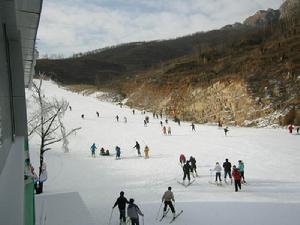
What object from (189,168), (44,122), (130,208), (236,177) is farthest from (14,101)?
(44,122)

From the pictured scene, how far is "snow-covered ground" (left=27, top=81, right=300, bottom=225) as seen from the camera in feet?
42.9

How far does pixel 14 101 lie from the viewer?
5.78 meters

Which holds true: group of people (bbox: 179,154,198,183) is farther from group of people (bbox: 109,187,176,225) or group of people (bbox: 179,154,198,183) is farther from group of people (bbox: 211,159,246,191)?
group of people (bbox: 109,187,176,225)

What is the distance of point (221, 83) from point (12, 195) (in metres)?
53.3

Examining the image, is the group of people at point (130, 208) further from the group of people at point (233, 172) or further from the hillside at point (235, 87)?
the hillside at point (235, 87)

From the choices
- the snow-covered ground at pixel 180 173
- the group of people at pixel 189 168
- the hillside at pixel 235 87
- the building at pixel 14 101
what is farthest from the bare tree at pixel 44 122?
the hillside at pixel 235 87

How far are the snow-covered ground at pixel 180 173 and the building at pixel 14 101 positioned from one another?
7.43 meters

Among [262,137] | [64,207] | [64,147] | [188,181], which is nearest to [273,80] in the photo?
[262,137]

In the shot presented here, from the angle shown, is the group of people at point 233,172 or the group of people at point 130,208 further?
the group of people at point 233,172

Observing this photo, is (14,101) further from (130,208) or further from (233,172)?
(233,172)

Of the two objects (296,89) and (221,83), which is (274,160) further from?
(221,83)

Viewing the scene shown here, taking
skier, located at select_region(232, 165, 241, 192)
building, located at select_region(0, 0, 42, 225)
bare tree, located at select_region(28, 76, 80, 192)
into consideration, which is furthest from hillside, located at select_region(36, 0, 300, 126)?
building, located at select_region(0, 0, 42, 225)

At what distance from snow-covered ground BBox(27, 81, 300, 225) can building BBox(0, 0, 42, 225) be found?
292 inches

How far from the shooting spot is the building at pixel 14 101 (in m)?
2.21
